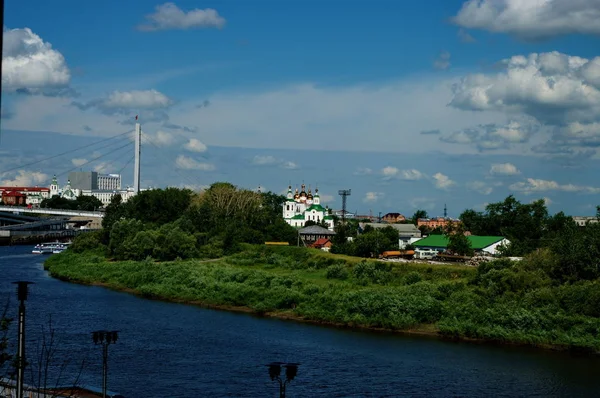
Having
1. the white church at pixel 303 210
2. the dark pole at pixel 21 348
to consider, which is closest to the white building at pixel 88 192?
the white church at pixel 303 210

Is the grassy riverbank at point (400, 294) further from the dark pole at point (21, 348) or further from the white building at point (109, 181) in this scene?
the white building at point (109, 181)

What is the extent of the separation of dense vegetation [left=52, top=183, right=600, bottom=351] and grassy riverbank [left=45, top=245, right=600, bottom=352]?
46mm

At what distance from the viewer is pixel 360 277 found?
35.2 meters

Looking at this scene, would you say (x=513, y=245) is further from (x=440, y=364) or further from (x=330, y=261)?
(x=440, y=364)

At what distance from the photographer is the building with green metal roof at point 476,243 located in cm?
4850

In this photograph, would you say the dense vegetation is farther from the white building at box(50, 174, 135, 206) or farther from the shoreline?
the white building at box(50, 174, 135, 206)

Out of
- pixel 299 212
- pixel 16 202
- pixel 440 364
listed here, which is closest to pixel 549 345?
pixel 440 364

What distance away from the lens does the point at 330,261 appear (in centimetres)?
3997

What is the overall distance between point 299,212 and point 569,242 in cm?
5744

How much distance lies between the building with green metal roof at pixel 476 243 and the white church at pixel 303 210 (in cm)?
2780

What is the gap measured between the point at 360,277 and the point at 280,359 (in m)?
14.0

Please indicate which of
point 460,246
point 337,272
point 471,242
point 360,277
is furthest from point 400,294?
point 471,242

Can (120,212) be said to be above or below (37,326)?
above

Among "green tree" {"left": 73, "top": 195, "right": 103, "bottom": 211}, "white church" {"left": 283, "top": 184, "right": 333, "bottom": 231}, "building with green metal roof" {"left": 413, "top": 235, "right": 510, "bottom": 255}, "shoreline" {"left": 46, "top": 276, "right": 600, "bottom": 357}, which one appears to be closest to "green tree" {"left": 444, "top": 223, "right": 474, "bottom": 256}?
"building with green metal roof" {"left": 413, "top": 235, "right": 510, "bottom": 255}
